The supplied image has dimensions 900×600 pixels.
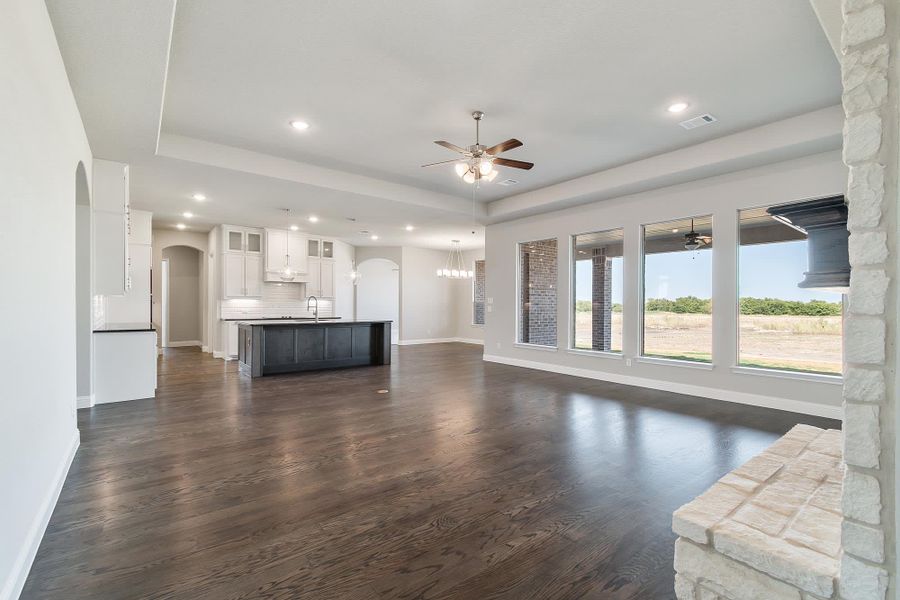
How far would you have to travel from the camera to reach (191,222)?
902 centimetres

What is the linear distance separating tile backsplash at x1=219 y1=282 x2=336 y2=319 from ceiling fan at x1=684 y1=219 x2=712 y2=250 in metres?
8.18

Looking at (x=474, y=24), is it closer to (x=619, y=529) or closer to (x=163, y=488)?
(x=619, y=529)

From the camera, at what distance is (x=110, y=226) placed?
4855 mm

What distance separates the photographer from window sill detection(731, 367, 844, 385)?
4.67 metres

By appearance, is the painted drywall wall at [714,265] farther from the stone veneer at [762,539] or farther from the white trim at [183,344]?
the white trim at [183,344]

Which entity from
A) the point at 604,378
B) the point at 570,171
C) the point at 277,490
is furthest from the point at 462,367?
the point at 277,490

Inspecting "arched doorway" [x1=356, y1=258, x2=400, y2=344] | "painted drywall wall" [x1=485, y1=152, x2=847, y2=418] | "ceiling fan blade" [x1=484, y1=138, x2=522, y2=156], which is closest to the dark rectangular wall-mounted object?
"ceiling fan blade" [x1=484, y1=138, x2=522, y2=156]

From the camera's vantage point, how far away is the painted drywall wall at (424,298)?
12.5 metres

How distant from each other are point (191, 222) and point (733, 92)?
9474 millimetres

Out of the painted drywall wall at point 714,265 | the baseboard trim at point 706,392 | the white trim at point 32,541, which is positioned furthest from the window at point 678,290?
the white trim at point 32,541

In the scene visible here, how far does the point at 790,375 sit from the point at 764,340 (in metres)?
0.47

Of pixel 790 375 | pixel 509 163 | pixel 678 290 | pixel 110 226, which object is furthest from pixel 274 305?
pixel 790 375

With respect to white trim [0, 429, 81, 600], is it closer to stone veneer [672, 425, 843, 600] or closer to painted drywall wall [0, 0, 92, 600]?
painted drywall wall [0, 0, 92, 600]

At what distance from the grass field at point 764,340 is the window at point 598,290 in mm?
586
